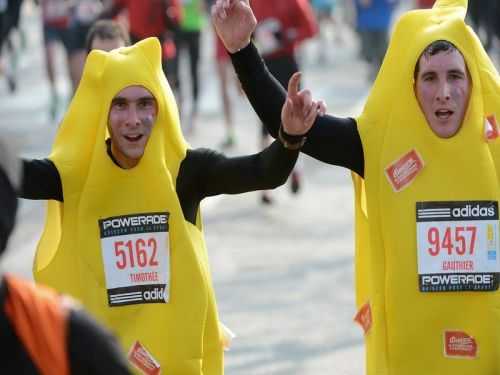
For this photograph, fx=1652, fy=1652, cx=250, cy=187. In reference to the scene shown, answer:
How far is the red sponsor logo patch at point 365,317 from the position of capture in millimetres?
6066

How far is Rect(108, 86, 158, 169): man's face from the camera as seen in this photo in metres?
6.02

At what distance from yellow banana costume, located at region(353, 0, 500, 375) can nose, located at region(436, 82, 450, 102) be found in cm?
11

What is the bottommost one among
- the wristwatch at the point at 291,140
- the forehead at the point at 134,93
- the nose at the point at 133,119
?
the wristwatch at the point at 291,140

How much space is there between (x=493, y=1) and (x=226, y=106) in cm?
286

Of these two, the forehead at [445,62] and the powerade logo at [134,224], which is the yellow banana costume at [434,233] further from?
the powerade logo at [134,224]

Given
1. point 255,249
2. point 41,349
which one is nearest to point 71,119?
point 41,349

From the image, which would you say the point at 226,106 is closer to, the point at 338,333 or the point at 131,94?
the point at 338,333

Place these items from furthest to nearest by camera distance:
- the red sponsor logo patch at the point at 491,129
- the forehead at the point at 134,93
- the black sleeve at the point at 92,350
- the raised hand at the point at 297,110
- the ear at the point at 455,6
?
1. the ear at the point at 455,6
2. the forehead at the point at 134,93
3. the red sponsor logo patch at the point at 491,129
4. the raised hand at the point at 297,110
5. the black sleeve at the point at 92,350

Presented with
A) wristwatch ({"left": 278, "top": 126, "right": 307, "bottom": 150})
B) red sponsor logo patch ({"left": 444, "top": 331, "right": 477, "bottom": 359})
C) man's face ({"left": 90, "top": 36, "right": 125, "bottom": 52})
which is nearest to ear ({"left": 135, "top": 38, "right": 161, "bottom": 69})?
wristwatch ({"left": 278, "top": 126, "right": 307, "bottom": 150})

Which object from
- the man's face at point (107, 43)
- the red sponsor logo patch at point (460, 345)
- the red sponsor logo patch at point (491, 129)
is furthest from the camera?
the man's face at point (107, 43)

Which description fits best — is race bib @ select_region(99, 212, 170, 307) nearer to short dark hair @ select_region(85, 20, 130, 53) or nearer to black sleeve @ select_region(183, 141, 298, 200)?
black sleeve @ select_region(183, 141, 298, 200)

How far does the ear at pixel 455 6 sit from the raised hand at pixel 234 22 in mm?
791

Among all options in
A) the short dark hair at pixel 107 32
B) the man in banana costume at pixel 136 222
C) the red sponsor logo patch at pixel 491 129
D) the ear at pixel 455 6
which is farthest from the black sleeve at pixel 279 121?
the short dark hair at pixel 107 32

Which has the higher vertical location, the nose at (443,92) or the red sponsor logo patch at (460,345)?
the nose at (443,92)
